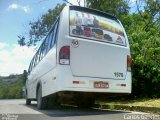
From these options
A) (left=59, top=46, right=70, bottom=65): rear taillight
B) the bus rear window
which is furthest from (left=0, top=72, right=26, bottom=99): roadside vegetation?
(left=59, top=46, right=70, bottom=65): rear taillight

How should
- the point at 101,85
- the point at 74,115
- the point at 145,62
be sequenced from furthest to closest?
1. the point at 145,62
2. the point at 101,85
3. the point at 74,115

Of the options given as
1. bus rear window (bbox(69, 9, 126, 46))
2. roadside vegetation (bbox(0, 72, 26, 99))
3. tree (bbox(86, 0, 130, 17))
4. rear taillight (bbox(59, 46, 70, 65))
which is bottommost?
roadside vegetation (bbox(0, 72, 26, 99))

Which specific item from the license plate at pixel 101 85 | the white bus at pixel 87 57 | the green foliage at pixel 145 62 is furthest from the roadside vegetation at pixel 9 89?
the license plate at pixel 101 85

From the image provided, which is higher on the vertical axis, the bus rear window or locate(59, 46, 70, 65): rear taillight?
the bus rear window

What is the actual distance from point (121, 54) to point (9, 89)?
275 ft

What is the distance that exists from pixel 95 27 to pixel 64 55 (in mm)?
1381

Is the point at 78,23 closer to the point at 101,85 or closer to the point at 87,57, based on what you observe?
the point at 87,57

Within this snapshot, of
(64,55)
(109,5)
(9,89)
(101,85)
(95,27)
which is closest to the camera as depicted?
(64,55)

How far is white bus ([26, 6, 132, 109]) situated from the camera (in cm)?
932

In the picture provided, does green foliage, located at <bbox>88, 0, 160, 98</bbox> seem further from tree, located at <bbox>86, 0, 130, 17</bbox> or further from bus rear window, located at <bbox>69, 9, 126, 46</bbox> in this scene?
tree, located at <bbox>86, 0, 130, 17</bbox>

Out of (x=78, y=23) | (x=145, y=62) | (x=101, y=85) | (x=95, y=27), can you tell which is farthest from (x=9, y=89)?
(x=101, y=85)

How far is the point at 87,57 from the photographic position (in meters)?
9.67

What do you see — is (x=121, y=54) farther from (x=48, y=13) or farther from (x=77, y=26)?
(x=48, y=13)

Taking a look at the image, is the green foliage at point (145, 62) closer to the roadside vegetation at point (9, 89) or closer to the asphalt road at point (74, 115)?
the asphalt road at point (74, 115)
